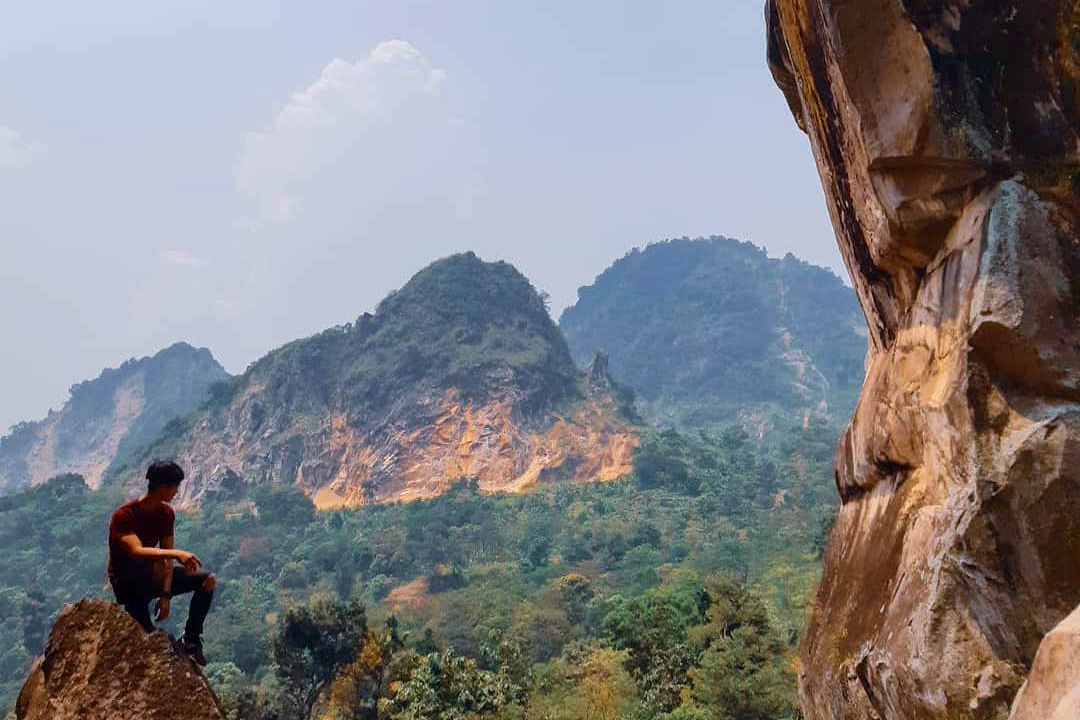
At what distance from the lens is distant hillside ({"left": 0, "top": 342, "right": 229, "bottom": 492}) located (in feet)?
387

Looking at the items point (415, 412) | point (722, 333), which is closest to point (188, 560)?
point (415, 412)

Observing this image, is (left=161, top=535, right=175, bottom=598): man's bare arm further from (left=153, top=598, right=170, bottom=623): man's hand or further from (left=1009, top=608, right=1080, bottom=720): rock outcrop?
(left=1009, top=608, right=1080, bottom=720): rock outcrop

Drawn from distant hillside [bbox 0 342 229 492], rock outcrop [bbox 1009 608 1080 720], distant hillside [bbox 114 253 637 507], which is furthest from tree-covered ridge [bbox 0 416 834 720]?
distant hillside [bbox 0 342 229 492]

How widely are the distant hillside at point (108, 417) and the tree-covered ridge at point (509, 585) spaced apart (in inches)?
2173

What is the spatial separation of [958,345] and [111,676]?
5094 millimetres

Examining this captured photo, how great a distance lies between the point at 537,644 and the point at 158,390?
11637 centimetres

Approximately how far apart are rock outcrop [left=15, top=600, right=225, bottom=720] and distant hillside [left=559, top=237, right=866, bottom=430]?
9993 centimetres

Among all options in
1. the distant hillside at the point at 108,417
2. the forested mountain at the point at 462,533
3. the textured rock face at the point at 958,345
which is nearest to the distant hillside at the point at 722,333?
the forested mountain at the point at 462,533

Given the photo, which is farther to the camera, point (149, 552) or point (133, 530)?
point (133, 530)

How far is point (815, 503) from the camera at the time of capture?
5234 cm

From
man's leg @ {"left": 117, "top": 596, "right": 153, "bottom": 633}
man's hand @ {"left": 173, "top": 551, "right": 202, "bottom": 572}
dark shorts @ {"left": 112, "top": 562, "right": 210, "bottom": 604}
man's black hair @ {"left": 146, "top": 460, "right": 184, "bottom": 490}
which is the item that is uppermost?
man's black hair @ {"left": 146, "top": 460, "right": 184, "bottom": 490}

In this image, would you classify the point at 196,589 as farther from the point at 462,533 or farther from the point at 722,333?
the point at 722,333

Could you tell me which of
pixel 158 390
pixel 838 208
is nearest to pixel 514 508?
pixel 838 208

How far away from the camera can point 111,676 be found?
4148mm
